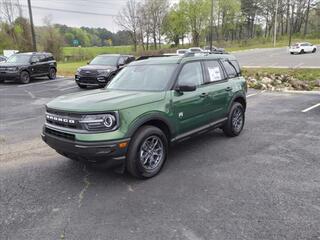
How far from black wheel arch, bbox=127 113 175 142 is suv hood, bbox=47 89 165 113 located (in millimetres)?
234

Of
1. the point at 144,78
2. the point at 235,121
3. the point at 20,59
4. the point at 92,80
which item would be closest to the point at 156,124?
the point at 144,78

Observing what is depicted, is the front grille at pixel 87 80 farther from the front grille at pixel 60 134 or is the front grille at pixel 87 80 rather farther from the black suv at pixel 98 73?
the front grille at pixel 60 134

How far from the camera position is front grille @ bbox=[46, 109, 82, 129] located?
12.0ft

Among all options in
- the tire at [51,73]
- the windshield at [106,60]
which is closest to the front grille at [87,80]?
the windshield at [106,60]

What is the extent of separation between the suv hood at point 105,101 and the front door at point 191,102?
0.40m

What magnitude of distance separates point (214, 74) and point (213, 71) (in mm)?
63

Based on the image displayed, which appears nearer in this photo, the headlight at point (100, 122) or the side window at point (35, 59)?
the headlight at point (100, 122)

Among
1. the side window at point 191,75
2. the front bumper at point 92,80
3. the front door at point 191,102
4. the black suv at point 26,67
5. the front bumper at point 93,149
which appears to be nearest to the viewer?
the front bumper at point 93,149

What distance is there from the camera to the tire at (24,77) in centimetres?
1559

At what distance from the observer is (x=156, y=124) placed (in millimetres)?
4266

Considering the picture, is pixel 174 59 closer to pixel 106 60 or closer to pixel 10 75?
pixel 106 60

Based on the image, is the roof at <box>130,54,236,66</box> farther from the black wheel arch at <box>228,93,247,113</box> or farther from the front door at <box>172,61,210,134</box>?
the black wheel arch at <box>228,93,247,113</box>

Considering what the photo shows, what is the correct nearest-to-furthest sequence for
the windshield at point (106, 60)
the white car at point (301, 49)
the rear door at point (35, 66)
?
the windshield at point (106, 60) < the rear door at point (35, 66) < the white car at point (301, 49)

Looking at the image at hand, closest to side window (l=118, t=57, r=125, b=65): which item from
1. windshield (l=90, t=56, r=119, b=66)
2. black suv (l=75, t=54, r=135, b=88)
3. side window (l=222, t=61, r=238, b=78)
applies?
black suv (l=75, t=54, r=135, b=88)
